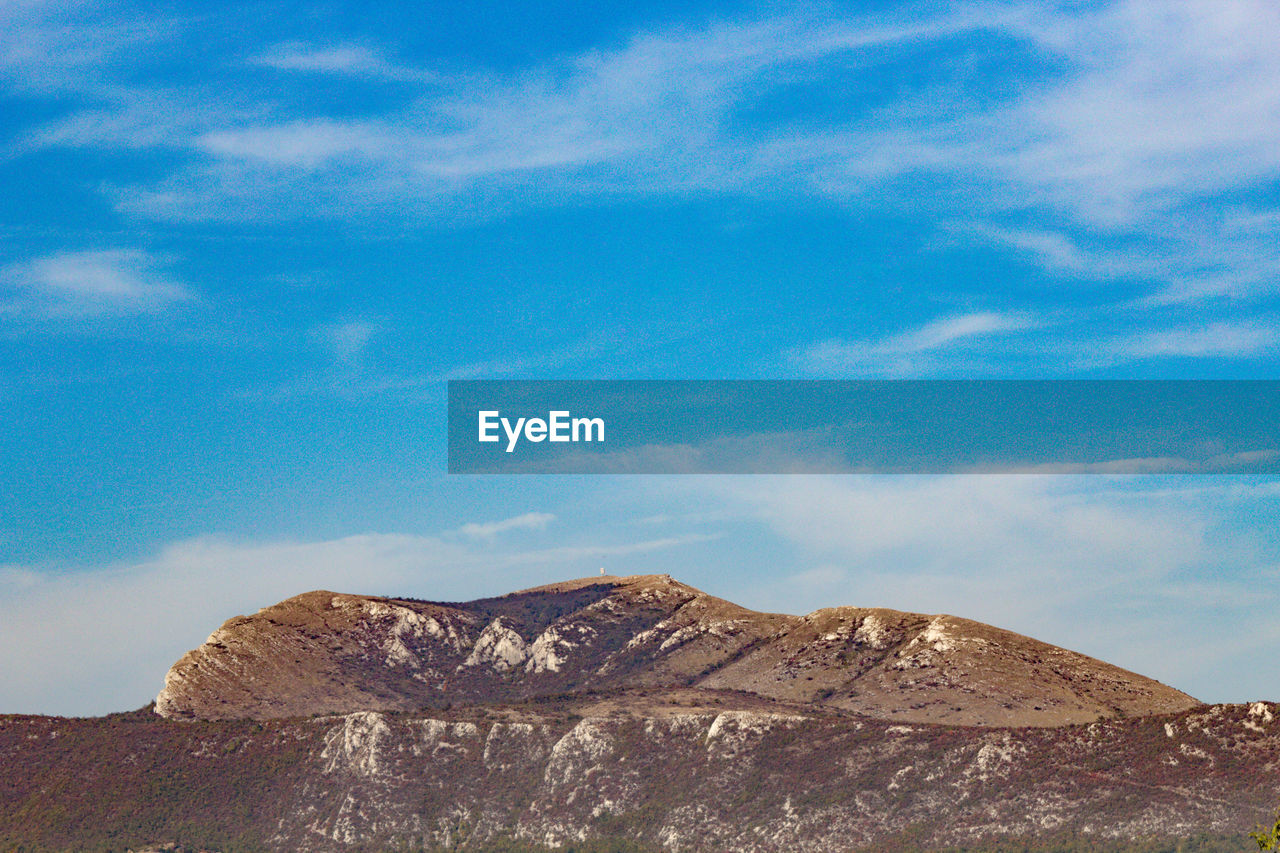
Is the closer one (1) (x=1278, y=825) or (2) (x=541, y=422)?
(1) (x=1278, y=825)

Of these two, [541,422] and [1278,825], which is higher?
[541,422]
